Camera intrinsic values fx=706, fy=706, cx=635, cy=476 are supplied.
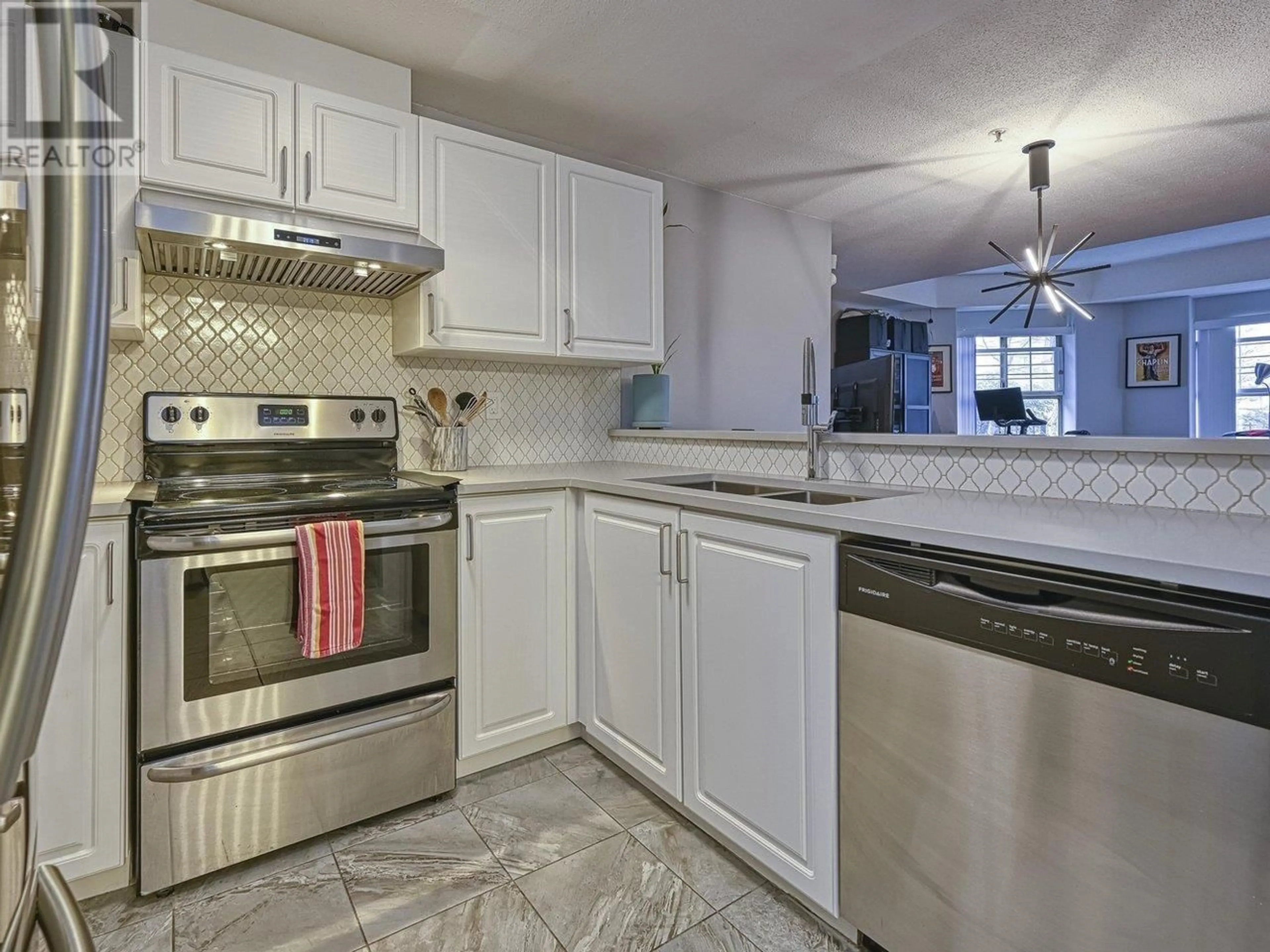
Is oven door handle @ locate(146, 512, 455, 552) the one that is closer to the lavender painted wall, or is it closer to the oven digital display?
the oven digital display

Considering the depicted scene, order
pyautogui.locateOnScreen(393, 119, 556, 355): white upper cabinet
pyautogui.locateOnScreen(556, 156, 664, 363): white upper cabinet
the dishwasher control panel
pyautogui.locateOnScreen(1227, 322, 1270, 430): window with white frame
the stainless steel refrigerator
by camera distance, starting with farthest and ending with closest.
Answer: pyautogui.locateOnScreen(1227, 322, 1270, 430): window with white frame, pyautogui.locateOnScreen(556, 156, 664, 363): white upper cabinet, pyautogui.locateOnScreen(393, 119, 556, 355): white upper cabinet, the dishwasher control panel, the stainless steel refrigerator

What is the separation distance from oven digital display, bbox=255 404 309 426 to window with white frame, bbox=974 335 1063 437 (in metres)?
7.24

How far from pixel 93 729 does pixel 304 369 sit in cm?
124

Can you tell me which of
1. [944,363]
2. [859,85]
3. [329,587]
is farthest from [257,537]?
[944,363]

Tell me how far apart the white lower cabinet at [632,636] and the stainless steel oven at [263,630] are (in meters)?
0.43

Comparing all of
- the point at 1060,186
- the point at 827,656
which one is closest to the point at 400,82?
the point at 827,656

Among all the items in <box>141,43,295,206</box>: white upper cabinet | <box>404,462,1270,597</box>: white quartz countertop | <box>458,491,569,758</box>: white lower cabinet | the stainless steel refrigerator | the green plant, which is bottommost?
<box>458,491,569,758</box>: white lower cabinet

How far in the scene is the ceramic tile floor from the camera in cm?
151

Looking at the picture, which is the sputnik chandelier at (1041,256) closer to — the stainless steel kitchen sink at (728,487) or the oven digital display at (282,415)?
the stainless steel kitchen sink at (728,487)

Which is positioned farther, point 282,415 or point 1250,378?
point 1250,378

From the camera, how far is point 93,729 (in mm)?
1587

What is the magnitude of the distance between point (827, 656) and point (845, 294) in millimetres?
5894

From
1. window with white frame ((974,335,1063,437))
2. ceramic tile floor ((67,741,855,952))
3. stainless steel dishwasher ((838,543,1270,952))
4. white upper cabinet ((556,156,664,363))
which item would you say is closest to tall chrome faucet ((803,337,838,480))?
stainless steel dishwasher ((838,543,1270,952))

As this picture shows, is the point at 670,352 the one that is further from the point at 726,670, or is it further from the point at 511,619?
the point at 726,670
